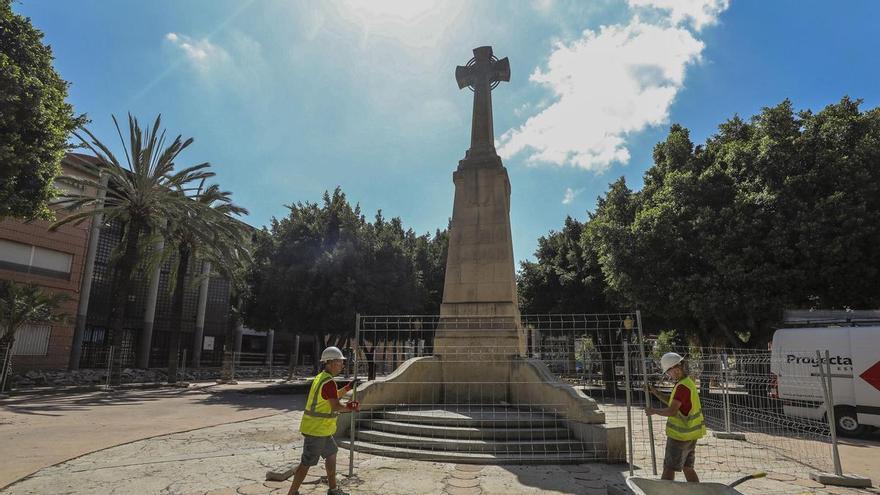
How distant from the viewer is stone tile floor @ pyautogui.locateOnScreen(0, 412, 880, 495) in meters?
5.54

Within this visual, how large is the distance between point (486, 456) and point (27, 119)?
13.4 meters

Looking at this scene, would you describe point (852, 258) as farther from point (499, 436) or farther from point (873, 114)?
point (499, 436)

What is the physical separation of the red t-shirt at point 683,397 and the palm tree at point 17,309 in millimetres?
21799

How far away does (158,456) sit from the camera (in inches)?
283

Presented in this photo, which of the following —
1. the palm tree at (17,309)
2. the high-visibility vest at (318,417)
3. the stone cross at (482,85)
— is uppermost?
the stone cross at (482,85)

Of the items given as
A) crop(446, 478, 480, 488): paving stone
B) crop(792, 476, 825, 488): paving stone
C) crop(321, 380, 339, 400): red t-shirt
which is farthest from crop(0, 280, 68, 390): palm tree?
crop(792, 476, 825, 488): paving stone

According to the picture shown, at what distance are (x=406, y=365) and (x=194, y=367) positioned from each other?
28879 mm

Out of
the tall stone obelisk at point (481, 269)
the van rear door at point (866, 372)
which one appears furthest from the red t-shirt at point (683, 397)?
the van rear door at point (866, 372)

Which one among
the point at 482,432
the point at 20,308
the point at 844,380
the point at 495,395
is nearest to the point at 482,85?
the point at 495,395

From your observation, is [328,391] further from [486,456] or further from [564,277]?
[564,277]

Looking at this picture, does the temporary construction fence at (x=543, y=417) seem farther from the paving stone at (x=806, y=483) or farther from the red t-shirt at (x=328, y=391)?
the red t-shirt at (x=328, y=391)

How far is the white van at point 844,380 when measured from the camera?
Answer: 10.9 metres

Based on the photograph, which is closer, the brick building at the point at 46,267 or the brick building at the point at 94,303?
the brick building at the point at 46,267

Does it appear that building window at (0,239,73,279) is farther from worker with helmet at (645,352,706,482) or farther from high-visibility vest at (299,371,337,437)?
worker with helmet at (645,352,706,482)
